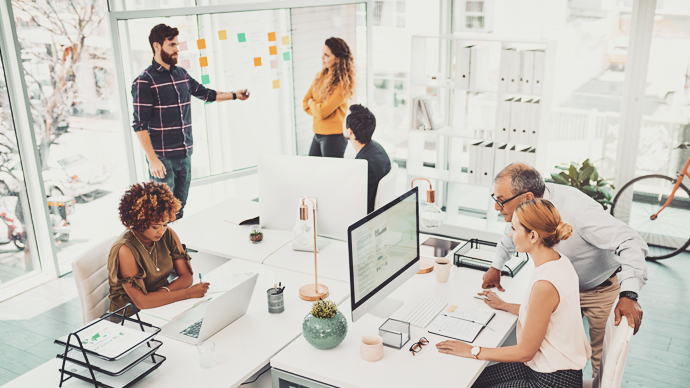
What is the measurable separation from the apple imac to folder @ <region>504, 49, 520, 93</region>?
1968 mm

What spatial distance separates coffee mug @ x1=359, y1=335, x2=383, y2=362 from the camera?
2096 mm

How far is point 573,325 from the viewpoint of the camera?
2.07 meters

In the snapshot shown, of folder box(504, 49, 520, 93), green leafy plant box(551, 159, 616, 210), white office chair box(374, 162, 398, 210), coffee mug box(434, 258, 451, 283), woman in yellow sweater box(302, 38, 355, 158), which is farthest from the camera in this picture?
woman in yellow sweater box(302, 38, 355, 158)

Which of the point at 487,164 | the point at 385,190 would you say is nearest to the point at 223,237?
the point at 385,190

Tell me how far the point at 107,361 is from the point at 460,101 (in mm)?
3754

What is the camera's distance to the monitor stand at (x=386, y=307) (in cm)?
245

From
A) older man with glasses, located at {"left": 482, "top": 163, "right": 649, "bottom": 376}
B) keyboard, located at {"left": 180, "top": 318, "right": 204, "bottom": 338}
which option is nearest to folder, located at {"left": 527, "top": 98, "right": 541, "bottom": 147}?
older man with glasses, located at {"left": 482, "top": 163, "right": 649, "bottom": 376}

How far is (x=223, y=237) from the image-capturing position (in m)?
3.26

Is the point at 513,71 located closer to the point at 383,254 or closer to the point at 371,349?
the point at 383,254

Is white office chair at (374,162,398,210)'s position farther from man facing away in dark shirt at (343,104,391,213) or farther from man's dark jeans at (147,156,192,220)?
man's dark jeans at (147,156,192,220)

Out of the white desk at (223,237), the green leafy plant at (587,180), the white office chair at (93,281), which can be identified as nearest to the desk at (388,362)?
the white desk at (223,237)

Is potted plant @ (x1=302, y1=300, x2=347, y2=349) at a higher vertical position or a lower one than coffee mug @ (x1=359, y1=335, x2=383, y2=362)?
higher

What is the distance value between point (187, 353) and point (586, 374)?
7.06 feet

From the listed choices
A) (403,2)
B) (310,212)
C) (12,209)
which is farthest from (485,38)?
(12,209)
